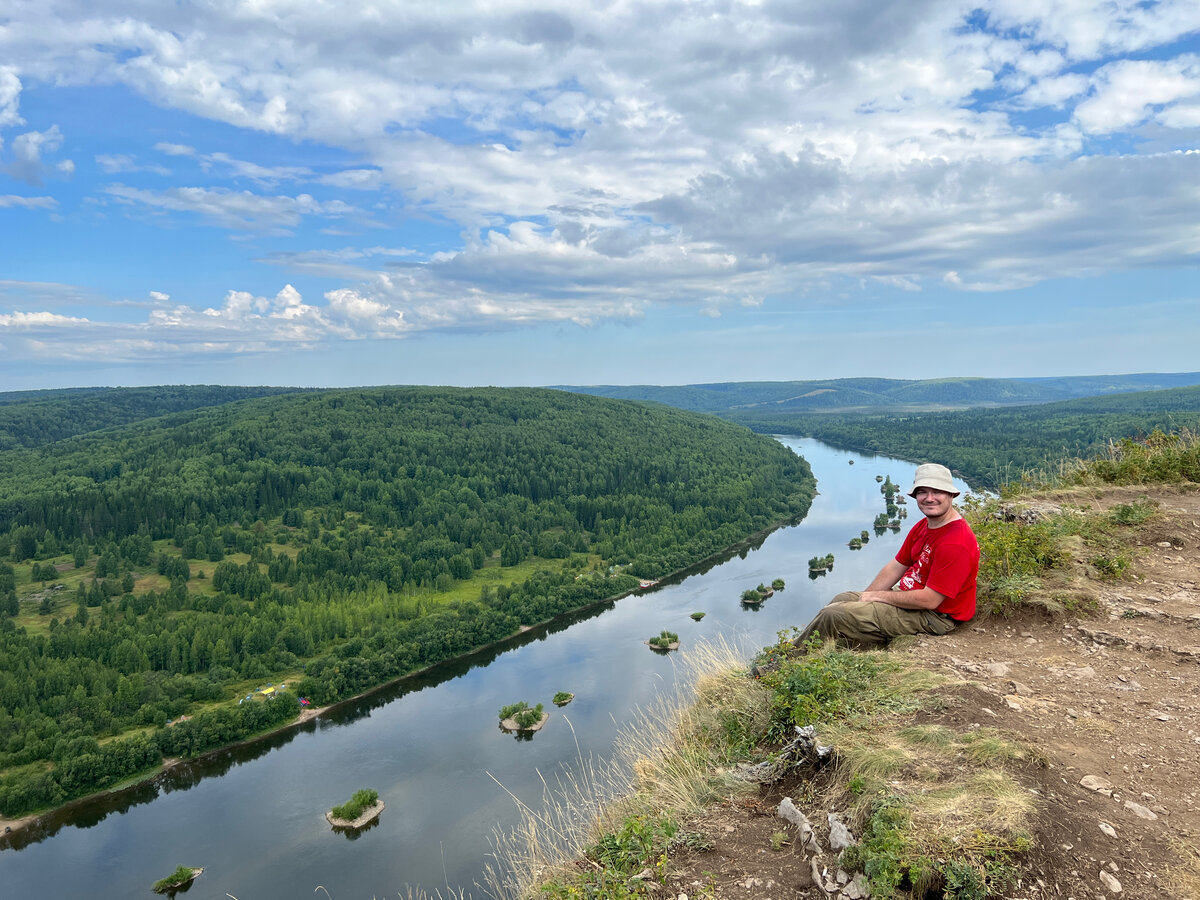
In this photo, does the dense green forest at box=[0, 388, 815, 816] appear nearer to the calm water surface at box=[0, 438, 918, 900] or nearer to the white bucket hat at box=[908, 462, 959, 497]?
the calm water surface at box=[0, 438, 918, 900]

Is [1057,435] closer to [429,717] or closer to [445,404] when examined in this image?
[445,404]

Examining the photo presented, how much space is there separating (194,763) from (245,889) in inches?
581

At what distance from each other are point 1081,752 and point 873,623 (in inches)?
90.6

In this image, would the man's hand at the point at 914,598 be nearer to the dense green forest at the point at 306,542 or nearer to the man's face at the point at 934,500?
the man's face at the point at 934,500

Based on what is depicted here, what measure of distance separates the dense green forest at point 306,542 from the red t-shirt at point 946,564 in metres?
45.7

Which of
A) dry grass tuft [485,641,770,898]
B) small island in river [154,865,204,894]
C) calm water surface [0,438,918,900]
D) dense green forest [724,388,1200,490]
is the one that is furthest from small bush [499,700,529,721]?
dense green forest [724,388,1200,490]

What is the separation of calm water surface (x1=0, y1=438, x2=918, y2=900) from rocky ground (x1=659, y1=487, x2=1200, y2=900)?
1283 centimetres

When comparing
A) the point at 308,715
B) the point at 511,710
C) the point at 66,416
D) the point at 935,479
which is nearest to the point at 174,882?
the point at 308,715

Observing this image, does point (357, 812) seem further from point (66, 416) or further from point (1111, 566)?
point (66, 416)

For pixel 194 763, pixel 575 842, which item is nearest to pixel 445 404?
pixel 194 763

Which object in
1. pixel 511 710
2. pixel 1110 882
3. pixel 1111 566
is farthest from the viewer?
pixel 511 710

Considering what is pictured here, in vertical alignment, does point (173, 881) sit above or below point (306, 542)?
below

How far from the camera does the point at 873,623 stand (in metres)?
6.98

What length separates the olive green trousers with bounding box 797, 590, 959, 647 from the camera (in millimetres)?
6992
